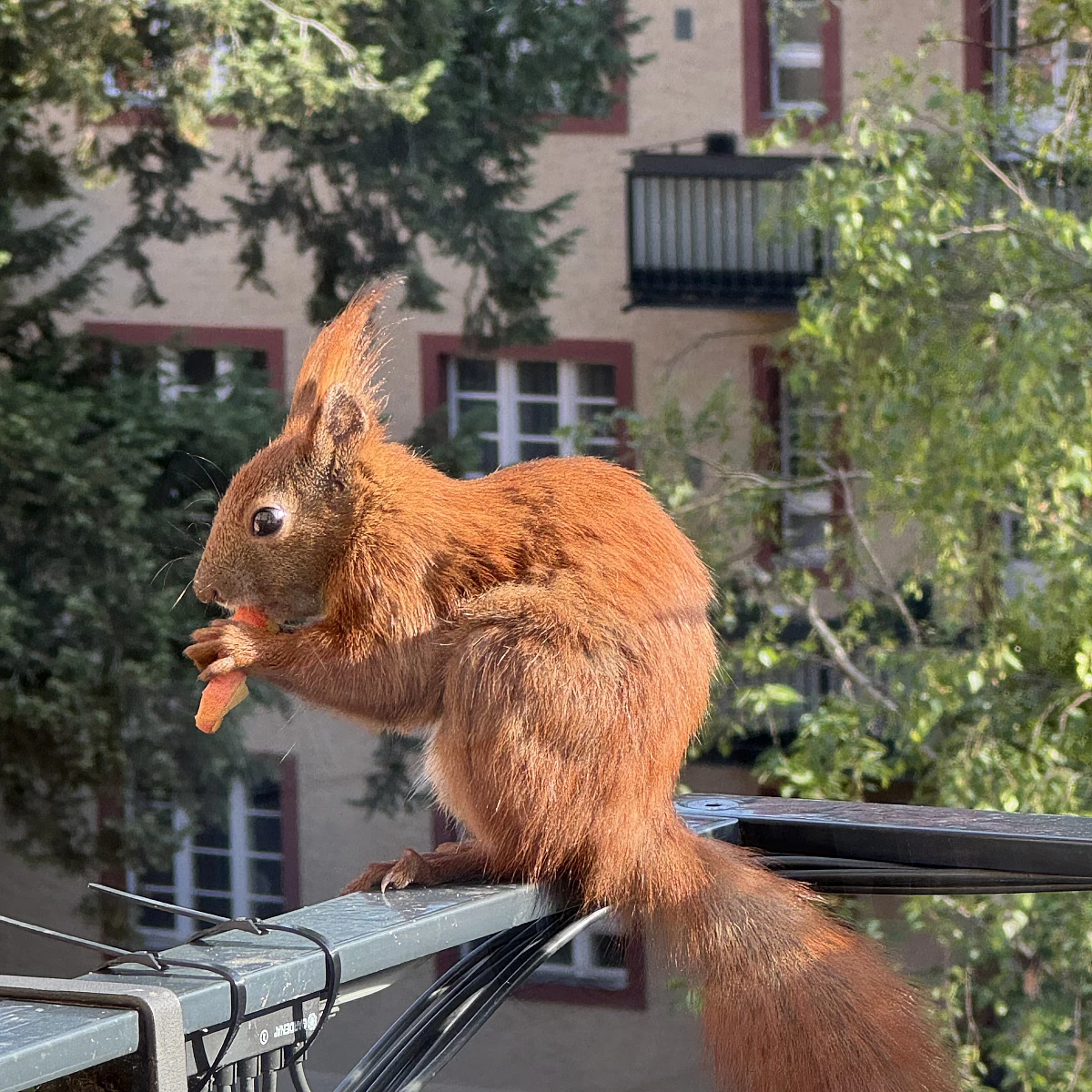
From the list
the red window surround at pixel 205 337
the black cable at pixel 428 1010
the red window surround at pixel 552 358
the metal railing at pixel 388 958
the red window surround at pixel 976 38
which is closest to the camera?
the metal railing at pixel 388 958

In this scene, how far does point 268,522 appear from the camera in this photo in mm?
1780

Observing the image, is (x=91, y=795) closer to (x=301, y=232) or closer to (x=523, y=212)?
(x=301, y=232)

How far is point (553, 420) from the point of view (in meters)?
7.63

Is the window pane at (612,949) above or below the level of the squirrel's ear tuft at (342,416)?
below

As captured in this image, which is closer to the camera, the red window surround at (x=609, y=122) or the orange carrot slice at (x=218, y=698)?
the orange carrot slice at (x=218, y=698)

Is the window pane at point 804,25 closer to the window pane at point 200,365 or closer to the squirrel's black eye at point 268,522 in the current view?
the window pane at point 200,365

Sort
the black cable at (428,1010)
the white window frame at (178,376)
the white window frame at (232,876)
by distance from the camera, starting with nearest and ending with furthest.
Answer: the black cable at (428,1010), the white window frame at (178,376), the white window frame at (232,876)

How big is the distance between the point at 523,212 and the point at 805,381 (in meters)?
1.93

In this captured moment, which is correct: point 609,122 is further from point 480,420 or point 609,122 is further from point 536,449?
point 536,449

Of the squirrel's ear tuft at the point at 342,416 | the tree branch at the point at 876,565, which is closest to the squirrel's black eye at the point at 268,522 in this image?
the squirrel's ear tuft at the point at 342,416

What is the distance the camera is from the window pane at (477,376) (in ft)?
24.6

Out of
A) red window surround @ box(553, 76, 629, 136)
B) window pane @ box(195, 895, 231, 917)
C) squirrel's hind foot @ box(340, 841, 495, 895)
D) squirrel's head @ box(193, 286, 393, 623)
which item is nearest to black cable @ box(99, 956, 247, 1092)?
squirrel's hind foot @ box(340, 841, 495, 895)

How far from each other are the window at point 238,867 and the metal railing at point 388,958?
6.13 meters

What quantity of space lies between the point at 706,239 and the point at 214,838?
3.79 metres
